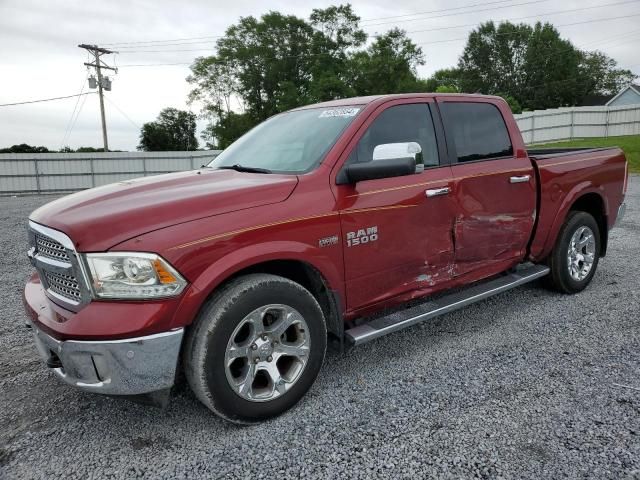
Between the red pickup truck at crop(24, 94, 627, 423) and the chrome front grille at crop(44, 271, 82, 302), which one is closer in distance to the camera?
the red pickup truck at crop(24, 94, 627, 423)

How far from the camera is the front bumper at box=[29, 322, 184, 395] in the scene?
7.45ft

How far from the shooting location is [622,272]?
541cm

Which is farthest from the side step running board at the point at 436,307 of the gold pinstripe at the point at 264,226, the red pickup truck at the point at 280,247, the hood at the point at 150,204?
the hood at the point at 150,204

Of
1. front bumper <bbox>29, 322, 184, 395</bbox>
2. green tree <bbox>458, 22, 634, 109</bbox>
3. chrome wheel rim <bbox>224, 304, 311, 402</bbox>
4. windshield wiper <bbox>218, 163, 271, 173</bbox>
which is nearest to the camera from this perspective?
front bumper <bbox>29, 322, 184, 395</bbox>

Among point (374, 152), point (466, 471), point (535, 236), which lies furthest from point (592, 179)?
point (466, 471)

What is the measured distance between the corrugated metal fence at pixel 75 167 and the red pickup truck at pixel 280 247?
19.0 meters

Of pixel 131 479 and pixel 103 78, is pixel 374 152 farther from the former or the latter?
pixel 103 78

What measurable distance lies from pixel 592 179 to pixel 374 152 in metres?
2.83

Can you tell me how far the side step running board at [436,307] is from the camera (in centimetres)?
304

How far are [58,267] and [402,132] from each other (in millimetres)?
2357

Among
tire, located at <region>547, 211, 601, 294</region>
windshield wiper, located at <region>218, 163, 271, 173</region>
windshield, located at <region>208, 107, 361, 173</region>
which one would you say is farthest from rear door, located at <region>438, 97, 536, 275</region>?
windshield wiper, located at <region>218, 163, 271, 173</region>

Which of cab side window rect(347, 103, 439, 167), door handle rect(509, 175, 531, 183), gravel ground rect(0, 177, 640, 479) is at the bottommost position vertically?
gravel ground rect(0, 177, 640, 479)

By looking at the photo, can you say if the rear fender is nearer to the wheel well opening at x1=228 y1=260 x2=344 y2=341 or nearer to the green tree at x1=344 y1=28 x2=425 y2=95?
the wheel well opening at x1=228 y1=260 x2=344 y2=341

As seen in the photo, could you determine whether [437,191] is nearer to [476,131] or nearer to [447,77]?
[476,131]
